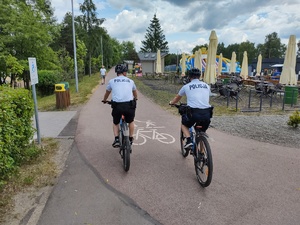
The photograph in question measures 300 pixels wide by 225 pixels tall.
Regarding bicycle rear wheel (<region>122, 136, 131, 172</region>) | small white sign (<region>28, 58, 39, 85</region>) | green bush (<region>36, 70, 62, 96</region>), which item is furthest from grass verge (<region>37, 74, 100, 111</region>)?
bicycle rear wheel (<region>122, 136, 131, 172</region>)

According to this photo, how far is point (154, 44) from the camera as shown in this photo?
72812 millimetres

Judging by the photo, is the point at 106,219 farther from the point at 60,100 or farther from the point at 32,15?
the point at 32,15

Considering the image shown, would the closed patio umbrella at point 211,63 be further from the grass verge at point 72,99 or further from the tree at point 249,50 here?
the tree at point 249,50

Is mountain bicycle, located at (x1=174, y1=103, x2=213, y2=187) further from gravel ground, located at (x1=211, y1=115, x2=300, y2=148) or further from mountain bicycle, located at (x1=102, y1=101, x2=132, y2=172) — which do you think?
gravel ground, located at (x1=211, y1=115, x2=300, y2=148)

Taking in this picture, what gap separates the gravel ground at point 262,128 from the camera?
19.7 feet

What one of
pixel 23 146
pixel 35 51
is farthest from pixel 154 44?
pixel 23 146

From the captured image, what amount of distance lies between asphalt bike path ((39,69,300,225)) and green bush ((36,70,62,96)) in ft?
46.9

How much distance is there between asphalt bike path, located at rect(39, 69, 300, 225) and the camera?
117 inches

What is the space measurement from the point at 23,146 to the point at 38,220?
213cm

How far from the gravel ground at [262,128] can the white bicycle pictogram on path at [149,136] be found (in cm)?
175

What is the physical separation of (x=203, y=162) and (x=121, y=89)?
184 centimetres

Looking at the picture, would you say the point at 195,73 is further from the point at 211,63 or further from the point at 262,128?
the point at 211,63

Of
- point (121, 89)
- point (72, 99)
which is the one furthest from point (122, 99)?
point (72, 99)

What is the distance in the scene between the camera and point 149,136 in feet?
20.8
